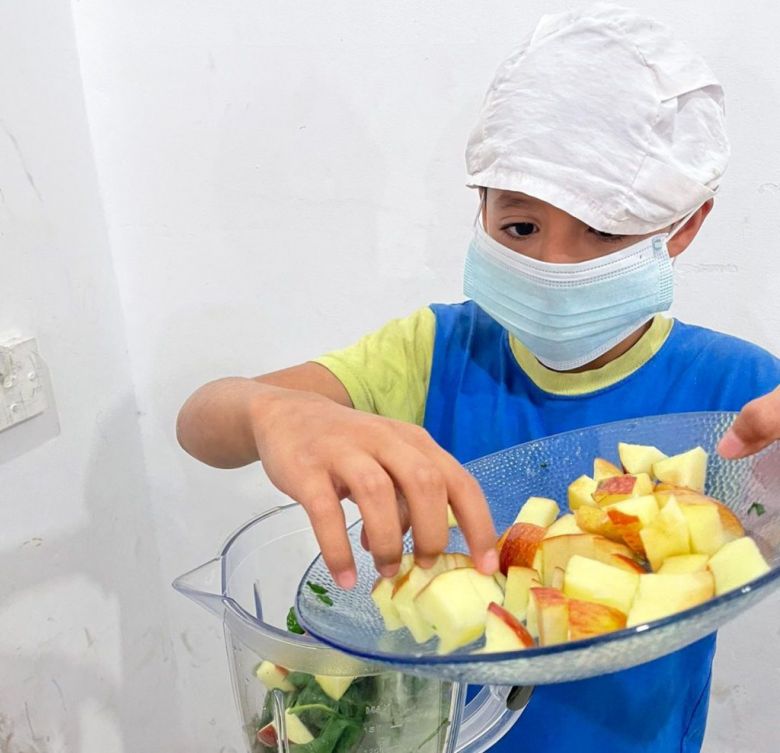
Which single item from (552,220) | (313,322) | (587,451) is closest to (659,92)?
(552,220)

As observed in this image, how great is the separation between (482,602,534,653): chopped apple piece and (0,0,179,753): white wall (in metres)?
0.66

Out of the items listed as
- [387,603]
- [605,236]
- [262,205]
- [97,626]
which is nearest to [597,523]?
[387,603]

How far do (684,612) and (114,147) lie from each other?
896 millimetres

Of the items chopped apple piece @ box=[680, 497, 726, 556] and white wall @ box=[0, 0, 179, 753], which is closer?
chopped apple piece @ box=[680, 497, 726, 556]

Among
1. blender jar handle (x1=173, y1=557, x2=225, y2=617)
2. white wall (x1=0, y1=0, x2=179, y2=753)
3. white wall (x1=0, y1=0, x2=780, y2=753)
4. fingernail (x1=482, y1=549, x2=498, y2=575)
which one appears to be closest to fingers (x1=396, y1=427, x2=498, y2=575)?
fingernail (x1=482, y1=549, x2=498, y2=575)

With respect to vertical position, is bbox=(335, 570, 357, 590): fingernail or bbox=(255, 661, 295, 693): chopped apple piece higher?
bbox=(335, 570, 357, 590): fingernail

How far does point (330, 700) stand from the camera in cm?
45

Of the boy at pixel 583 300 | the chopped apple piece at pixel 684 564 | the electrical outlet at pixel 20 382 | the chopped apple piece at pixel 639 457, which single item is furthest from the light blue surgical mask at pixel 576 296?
the electrical outlet at pixel 20 382

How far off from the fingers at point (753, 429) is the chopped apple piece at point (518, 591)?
14cm

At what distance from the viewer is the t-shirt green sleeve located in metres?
0.68

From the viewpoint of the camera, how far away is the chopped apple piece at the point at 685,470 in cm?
A: 48

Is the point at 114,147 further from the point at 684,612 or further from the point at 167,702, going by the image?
the point at 684,612

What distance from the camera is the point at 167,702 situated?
3.96 ft

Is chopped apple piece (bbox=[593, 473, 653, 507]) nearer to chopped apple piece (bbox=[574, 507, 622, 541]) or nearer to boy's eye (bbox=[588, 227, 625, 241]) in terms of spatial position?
chopped apple piece (bbox=[574, 507, 622, 541])
